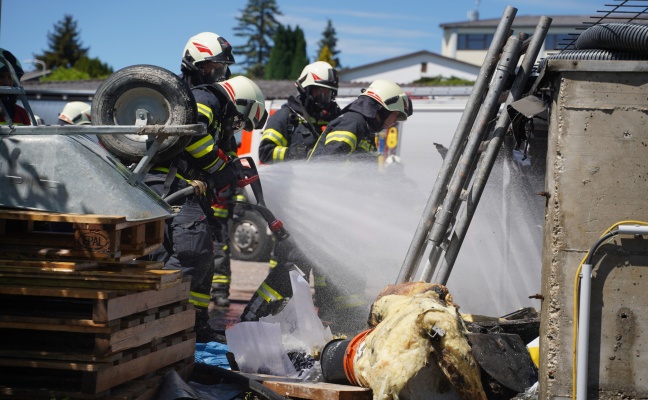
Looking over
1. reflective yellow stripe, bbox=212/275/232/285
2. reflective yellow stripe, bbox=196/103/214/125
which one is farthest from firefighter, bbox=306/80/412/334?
reflective yellow stripe, bbox=212/275/232/285

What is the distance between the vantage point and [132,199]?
431 cm

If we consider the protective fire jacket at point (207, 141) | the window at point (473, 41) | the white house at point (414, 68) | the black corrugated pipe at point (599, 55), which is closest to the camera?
the black corrugated pipe at point (599, 55)

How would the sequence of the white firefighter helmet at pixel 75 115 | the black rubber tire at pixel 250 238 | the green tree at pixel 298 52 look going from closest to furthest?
the white firefighter helmet at pixel 75 115 → the black rubber tire at pixel 250 238 → the green tree at pixel 298 52

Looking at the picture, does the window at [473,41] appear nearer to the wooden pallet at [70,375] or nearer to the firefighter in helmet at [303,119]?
the firefighter in helmet at [303,119]

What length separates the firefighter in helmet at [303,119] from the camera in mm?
7844

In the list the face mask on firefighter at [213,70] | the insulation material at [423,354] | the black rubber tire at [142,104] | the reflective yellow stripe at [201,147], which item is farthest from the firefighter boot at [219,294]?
the insulation material at [423,354]

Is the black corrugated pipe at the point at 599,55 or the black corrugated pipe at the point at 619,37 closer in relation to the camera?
the black corrugated pipe at the point at 619,37

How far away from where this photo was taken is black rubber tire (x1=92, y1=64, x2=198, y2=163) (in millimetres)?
5141

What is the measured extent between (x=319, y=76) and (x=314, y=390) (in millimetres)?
3955

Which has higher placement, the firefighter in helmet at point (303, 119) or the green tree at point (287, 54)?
the green tree at point (287, 54)

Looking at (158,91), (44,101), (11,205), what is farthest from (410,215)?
(44,101)

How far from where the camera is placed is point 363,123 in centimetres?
734

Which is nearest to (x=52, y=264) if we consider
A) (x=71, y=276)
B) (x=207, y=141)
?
(x=71, y=276)

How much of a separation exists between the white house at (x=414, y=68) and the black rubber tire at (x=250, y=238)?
4001 centimetres
